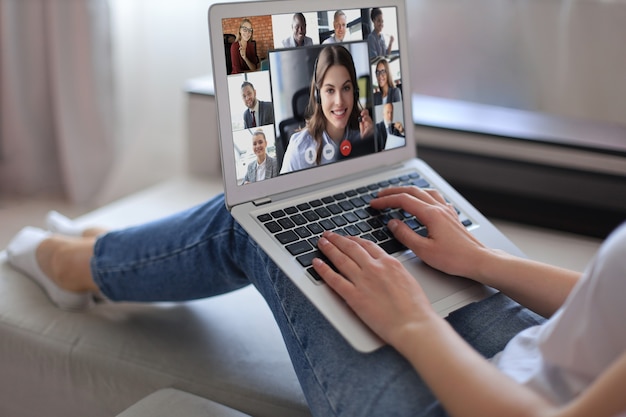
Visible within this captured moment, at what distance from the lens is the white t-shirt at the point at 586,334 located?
1.96ft

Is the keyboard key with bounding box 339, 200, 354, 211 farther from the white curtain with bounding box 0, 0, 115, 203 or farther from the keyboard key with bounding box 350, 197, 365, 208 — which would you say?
the white curtain with bounding box 0, 0, 115, 203

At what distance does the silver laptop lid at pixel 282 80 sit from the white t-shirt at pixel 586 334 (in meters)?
0.42

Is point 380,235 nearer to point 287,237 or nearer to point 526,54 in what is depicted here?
point 287,237

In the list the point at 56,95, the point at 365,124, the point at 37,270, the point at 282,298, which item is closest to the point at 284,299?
the point at 282,298

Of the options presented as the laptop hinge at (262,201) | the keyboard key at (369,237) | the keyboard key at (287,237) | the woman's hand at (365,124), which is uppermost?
the woman's hand at (365,124)

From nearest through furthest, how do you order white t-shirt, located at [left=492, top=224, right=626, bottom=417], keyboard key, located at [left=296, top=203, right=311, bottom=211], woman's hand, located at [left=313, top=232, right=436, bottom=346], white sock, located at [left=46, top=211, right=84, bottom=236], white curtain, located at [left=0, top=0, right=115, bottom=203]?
white t-shirt, located at [left=492, top=224, right=626, bottom=417]
woman's hand, located at [left=313, top=232, right=436, bottom=346]
keyboard key, located at [left=296, top=203, right=311, bottom=211]
white sock, located at [left=46, top=211, right=84, bottom=236]
white curtain, located at [left=0, top=0, right=115, bottom=203]

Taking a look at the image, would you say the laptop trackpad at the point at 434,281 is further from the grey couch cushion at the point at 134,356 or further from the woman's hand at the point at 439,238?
the grey couch cushion at the point at 134,356

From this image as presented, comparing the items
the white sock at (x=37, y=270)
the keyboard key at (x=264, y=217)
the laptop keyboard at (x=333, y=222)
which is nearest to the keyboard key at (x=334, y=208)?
the laptop keyboard at (x=333, y=222)

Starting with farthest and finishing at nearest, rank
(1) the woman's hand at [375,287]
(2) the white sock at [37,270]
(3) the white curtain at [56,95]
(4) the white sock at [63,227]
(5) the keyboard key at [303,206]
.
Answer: (3) the white curtain at [56,95] < (4) the white sock at [63,227] < (2) the white sock at [37,270] < (5) the keyboard key at [303,206] < (1) the woman's hand at [375,287]

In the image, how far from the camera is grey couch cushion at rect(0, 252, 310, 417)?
3.30ft

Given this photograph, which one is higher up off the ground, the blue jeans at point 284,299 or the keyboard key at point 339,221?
the keyboard key at point 339,221

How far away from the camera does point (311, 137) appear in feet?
3.14

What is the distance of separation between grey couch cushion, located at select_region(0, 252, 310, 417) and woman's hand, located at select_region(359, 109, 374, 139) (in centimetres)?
36

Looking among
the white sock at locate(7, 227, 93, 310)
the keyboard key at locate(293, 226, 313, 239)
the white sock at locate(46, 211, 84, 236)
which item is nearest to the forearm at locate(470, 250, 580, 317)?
the keyboard key at locate(293, 226, 313, 239)
